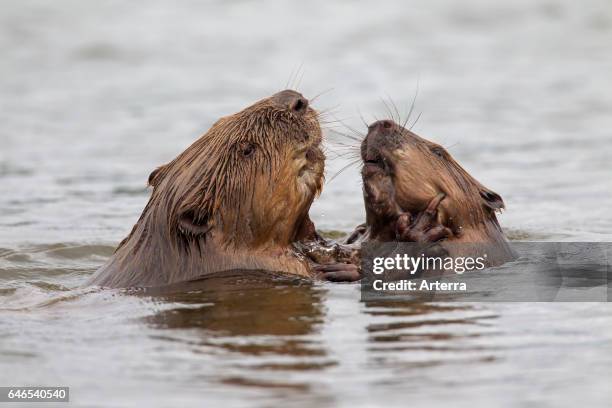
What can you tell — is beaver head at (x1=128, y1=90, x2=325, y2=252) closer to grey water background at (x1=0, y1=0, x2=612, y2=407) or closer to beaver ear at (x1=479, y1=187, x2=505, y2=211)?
grey water background at (x1=0, y1=0, x2=612, y2=407)

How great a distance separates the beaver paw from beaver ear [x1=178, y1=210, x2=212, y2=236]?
2.76 feet

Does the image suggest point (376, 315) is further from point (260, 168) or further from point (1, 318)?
point (1, 318)

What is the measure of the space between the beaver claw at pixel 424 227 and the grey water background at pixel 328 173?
0.64 metres

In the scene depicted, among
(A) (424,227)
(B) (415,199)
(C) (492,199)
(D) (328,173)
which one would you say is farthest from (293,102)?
(D) (328,173)

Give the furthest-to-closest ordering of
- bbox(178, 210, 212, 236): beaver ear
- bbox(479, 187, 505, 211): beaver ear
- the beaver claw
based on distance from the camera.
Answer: bbox(479, 187, 505, 211): beaver ear
the beaver claw
bbox(178, 210, 212, 236): beaver ear

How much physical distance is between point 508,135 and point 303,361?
10.3 meters

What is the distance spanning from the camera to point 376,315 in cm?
727

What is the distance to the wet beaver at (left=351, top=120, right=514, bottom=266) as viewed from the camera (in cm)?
846

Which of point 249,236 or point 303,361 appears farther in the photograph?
point 249,236

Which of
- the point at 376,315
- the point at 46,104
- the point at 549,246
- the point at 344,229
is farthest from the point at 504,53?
the point at 376,315

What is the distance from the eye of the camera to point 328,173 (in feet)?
46.2

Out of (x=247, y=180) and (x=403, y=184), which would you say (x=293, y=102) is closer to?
(x=247, y=180)

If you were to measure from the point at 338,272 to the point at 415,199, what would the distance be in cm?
80

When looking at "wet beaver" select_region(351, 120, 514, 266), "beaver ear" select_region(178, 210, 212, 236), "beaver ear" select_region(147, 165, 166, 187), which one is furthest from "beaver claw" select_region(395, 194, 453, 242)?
"beaver ear" select_region(147, 165, 166, 187)
